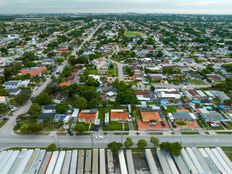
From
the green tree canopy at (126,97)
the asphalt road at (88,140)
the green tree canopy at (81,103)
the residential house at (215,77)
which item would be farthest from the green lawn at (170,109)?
the residential house at (215,77)

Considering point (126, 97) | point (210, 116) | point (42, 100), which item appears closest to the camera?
point (210, 116)

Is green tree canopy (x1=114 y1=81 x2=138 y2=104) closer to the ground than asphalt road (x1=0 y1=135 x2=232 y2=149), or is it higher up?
higher up

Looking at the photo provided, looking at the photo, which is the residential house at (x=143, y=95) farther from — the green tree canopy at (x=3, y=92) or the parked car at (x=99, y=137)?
the green tree canopy at (x=3, y=92)

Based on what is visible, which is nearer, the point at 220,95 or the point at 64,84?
the point at 220,95

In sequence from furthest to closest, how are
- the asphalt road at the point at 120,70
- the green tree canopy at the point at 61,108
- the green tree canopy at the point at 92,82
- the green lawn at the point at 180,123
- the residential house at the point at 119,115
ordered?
1. the asphalt road at the point at 120,70
2. the green tree canopy at the point at 92,82
3. the green tree canopy at the point at 61,108
4. the residential house at the point at 119,115
5. the green lawn at the point at 180,123

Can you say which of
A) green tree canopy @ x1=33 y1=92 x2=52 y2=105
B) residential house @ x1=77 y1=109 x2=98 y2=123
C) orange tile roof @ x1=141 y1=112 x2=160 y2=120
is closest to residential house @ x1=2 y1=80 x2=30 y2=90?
green tree canopy @ x1=33 y1=92 x2=52 y2=105

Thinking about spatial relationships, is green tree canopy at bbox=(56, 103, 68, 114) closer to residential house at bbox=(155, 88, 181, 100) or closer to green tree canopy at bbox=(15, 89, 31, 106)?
green tree canopy at bbox=(15, 89, 31, 106)

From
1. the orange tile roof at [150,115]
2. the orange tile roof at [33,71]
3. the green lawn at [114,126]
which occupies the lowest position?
the orange tile roof at [33,71]

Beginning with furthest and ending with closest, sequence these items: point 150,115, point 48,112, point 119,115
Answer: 1. point 48,112
2. point 150,115
3. point 119,115

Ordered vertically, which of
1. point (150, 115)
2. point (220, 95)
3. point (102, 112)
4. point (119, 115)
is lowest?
point (102, 112)

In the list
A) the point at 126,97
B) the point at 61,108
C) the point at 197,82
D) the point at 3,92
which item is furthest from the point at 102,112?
the point at 197,82

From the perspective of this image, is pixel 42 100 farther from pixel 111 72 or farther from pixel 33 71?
pixel 111 72

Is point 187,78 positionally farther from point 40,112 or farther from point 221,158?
point 40,112
